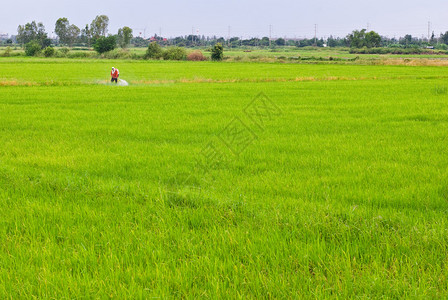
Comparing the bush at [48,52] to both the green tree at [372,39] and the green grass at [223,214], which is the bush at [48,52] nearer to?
the green grass at [223,214]

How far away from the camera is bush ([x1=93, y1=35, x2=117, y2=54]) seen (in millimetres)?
61562

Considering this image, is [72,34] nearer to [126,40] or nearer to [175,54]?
[126,40]

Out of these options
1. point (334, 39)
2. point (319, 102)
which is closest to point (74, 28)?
point (334, 39)

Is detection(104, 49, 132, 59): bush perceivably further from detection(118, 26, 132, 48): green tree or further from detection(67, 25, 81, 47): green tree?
detection(67, 25, 81, 47): green tree

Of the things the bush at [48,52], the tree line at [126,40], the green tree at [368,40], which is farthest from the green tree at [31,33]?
the green tree at [368,40]

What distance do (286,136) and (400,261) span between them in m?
4.74

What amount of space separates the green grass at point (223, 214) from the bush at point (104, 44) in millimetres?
58903

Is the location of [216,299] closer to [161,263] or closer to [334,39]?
[161,263]

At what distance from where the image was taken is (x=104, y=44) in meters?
61.6

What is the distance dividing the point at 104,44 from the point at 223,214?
2534 inches

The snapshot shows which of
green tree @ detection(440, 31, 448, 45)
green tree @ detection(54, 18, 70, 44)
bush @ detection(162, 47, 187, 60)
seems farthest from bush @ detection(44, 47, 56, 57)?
green tree @ detection(440, 31, 448, 45)

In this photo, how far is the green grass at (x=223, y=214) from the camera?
223 cm

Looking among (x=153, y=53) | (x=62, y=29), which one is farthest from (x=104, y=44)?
(x=62, y=29)

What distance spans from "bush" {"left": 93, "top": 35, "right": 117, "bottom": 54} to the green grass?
2319 inches
